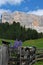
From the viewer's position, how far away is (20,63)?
31.0ft

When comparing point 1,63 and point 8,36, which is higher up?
point 8,36

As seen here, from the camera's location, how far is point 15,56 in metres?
10.5

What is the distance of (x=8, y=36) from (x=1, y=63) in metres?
61.1

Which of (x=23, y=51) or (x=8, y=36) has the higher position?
(x=8, y=36)

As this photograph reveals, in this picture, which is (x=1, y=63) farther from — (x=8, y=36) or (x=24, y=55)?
(x=8, y=36)

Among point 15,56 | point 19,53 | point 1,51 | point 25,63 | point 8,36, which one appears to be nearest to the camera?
point 1,51

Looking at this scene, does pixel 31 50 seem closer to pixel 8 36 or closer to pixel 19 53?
pixel 19 53

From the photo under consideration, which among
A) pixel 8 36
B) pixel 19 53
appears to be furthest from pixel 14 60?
pixel 8 36

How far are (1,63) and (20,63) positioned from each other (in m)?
3.45

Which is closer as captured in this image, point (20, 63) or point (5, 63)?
point (5, 63)

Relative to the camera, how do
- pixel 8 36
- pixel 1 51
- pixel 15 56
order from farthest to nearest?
1. pixel 8 36
2. pixel 15 56
3. pixel 1 51

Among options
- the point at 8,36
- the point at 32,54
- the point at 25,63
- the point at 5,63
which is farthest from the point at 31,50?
the point at 8,36

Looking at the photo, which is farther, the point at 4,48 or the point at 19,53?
the point at 19,53

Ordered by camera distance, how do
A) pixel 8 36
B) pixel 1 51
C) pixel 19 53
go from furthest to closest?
pixel 8 36
pixel 19 53
pixel 1 51
